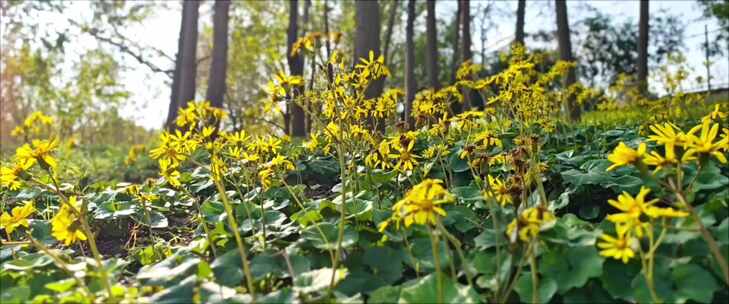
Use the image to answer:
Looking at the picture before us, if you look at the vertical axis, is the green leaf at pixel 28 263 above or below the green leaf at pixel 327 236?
below

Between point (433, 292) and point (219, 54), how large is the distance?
851 centimetres

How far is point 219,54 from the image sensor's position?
953cm

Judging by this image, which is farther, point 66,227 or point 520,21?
point 520,21

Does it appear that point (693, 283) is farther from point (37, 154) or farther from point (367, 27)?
point (367, 27)

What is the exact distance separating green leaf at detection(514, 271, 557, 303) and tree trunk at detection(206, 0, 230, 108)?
8.11m

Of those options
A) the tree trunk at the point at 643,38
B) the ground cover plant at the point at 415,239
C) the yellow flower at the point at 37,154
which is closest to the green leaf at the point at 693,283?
the ground cover plant at the point at 415,239

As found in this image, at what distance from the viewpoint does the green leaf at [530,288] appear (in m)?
1.59

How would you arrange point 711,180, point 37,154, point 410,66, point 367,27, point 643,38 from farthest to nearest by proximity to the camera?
point 643,38 → point 410,66 → point 367,27 → point 711,180 → point 37,154

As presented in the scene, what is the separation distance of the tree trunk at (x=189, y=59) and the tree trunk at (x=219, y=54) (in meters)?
0.28

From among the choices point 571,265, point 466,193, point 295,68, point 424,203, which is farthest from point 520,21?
point 424,203

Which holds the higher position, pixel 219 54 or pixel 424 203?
pixel 219 54

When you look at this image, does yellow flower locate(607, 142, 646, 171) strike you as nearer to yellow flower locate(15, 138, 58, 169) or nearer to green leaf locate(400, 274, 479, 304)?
green leaf locate(400, 274, 479, 304)

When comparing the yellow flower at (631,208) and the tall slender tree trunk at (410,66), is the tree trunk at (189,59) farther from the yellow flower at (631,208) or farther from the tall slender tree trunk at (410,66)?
the yellow flower at (631,208)

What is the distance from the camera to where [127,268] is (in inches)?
90.7
